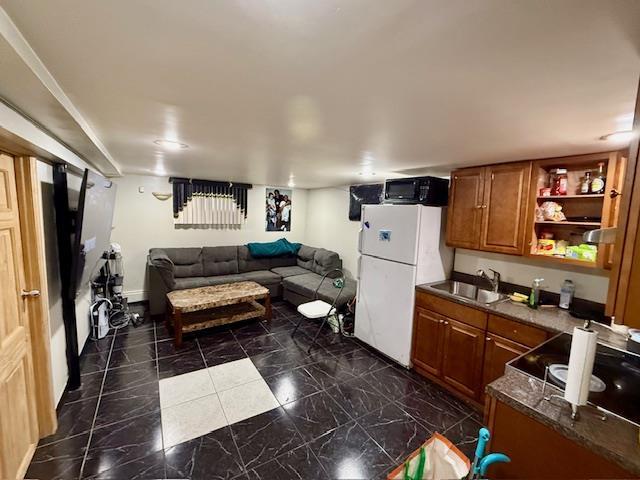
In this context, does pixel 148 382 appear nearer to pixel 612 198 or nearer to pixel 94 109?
pixel 94 109

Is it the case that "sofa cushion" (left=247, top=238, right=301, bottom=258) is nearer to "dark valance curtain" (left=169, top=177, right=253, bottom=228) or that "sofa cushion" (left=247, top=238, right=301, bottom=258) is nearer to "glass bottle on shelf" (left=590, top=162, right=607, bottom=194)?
"dark valance curtain" (left=169, top=177, right=253, bottom=228)

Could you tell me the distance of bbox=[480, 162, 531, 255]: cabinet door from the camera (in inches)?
93.5

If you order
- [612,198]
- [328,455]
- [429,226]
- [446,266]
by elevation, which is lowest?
[328,455]

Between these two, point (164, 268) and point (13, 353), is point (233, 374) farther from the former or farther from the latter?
point (164, 268)

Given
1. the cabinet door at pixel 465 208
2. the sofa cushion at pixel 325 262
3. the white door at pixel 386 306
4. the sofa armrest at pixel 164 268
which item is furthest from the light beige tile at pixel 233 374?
the cabinet door at pixel 465 208

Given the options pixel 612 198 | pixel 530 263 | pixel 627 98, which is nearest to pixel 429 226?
pixel 530 263

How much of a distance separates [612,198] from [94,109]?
11.1 feet

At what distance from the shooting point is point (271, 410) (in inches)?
90.2

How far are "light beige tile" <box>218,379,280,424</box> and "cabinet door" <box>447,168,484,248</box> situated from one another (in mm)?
2285

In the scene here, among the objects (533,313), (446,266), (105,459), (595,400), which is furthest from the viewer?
(446,266)

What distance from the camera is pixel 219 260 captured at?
5.00 m

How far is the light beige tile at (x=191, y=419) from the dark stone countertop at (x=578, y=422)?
1939 millimetres

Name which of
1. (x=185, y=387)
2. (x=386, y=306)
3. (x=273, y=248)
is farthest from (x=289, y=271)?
(x=185, y=387)

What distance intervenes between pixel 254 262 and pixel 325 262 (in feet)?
4.46
